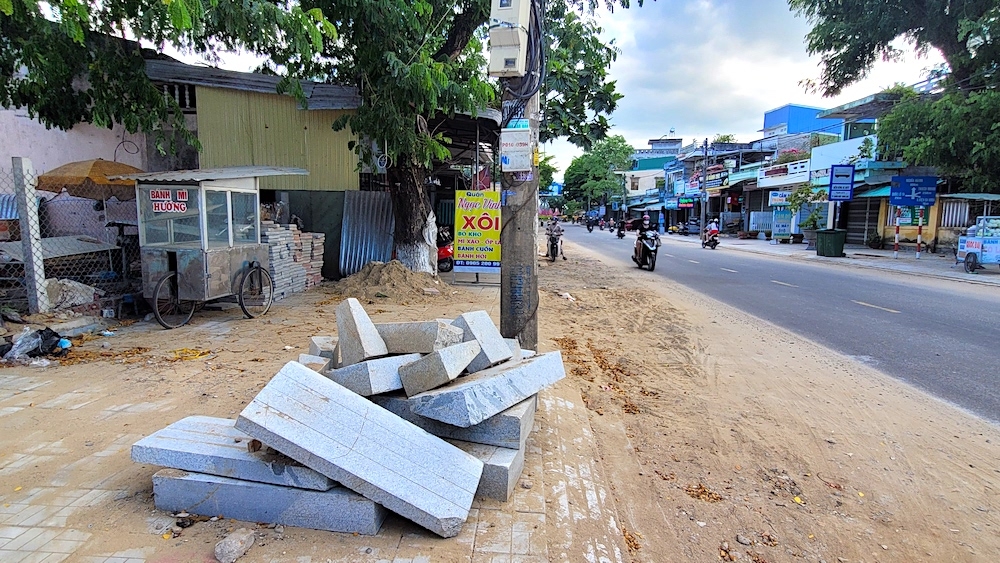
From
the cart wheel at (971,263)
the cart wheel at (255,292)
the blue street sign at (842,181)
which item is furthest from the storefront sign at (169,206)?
the blue street sign at (842,181)

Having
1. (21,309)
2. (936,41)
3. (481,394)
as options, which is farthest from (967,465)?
(936,41)

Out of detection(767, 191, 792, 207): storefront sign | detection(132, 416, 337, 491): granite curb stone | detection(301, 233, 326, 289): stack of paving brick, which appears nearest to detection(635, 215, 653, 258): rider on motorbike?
detection(301, 233, 326, 289): stack of paving brick

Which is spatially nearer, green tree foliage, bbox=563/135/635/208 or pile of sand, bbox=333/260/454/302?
pile of sand, bbox=333/260/454/302

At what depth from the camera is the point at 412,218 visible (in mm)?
11195

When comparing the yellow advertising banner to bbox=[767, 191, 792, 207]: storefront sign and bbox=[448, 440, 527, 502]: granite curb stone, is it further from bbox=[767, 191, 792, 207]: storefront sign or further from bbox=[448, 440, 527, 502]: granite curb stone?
bbox=[767, 191, 792, 207]: storefront sign

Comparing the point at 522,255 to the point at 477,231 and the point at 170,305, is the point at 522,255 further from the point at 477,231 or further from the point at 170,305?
the point at 477,231

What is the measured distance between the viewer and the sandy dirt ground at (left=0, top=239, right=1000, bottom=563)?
294 cm

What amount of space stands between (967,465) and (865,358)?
3036mm

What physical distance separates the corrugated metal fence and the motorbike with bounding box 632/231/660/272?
808cm

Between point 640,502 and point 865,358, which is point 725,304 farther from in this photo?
point 640,502

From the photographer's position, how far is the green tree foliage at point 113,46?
630 cm

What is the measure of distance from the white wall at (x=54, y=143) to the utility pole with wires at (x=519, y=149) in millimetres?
11849

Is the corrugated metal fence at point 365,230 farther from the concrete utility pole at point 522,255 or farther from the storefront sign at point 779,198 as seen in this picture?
the storefront sign at point 779,198

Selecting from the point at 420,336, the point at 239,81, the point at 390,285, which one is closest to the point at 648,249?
the point at 390,285
